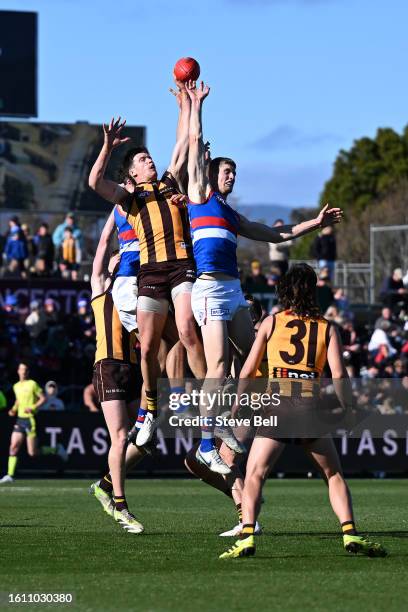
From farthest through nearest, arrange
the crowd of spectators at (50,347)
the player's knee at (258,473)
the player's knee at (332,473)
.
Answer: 1. the crowd of spectators at (50,347)
2. the player's knee at (332,473)
3. the player's knee at (258,473)

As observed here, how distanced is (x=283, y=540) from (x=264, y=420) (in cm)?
191

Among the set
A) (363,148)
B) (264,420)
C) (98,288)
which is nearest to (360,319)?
(98,288)

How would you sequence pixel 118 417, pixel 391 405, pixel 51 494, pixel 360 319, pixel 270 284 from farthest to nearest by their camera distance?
pixel 360 319 < pixel 270 284 < pixel 391 405 < pixel 51 494 < pixel 118 417

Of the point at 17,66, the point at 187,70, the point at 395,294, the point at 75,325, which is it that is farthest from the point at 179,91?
the point at 17,66

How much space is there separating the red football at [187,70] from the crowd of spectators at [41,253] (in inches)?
638

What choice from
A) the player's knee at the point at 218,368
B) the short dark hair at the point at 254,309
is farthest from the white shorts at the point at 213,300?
the short dark hair at the point at 254,309

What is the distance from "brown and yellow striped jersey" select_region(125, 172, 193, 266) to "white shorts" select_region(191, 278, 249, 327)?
38 centimetres

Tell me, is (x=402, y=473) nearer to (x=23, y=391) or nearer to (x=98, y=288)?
(x=23, y=391)

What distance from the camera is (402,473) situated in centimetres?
2469

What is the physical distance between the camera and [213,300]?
1054cm

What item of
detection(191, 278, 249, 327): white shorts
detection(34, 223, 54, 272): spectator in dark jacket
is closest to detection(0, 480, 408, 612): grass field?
detection(191, 278, 249, 327): white shorts

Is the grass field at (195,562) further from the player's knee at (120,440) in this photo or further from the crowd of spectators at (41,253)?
the crowd of spectators at (41,253)

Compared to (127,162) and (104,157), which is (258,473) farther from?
(127,162)

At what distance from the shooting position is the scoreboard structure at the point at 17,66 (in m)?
32.2
